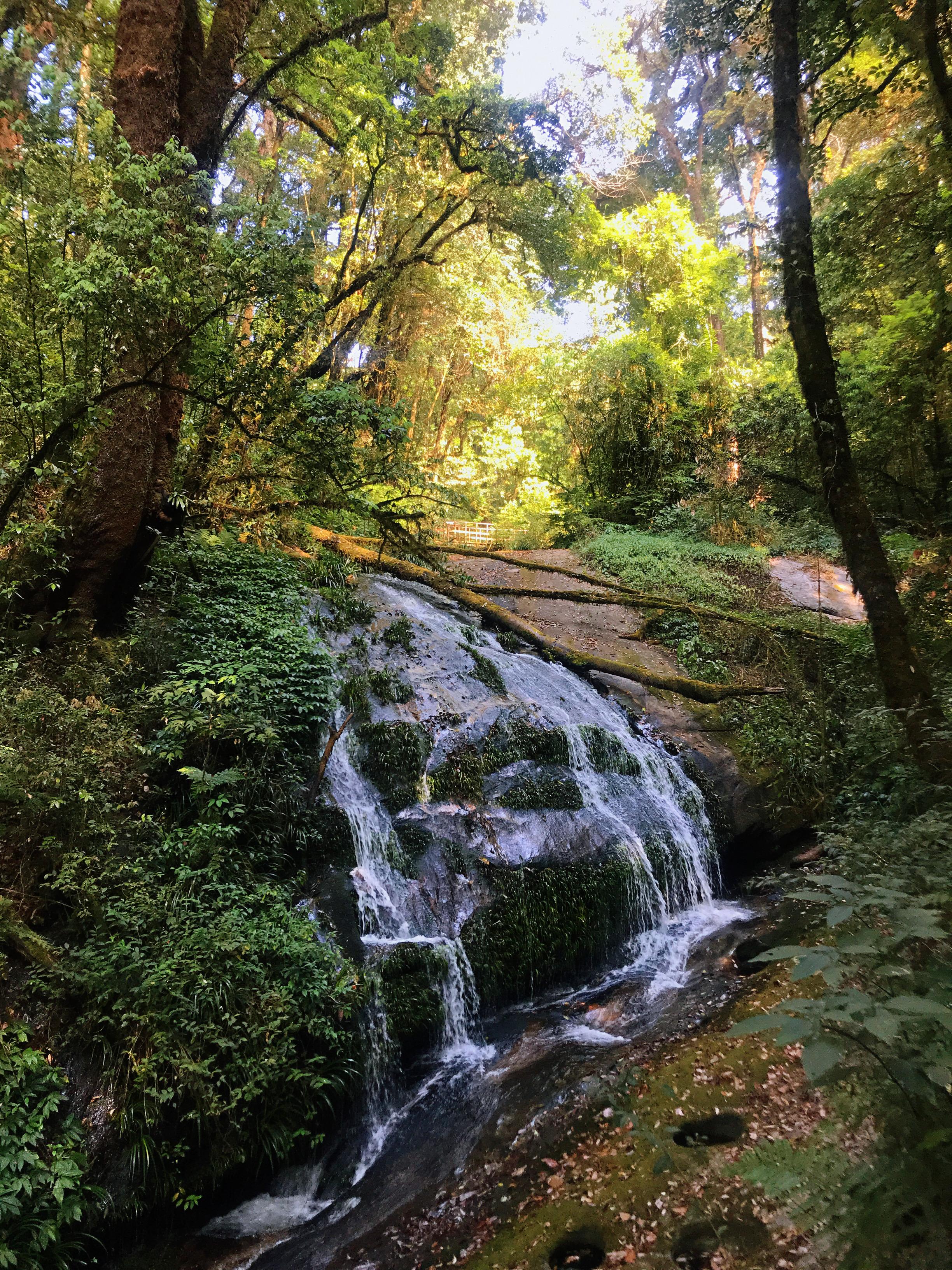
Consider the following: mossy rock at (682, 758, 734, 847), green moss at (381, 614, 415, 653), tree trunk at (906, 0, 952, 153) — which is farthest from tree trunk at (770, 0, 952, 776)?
green moss at (381, 614, 415, 653)

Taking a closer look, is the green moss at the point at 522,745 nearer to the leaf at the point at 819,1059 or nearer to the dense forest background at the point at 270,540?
the dense forest background at the point at 270,540

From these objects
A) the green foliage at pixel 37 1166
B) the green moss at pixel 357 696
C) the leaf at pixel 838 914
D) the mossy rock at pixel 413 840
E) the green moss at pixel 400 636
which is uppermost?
the green moss at pixel 400 636

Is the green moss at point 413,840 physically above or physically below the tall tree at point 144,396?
below

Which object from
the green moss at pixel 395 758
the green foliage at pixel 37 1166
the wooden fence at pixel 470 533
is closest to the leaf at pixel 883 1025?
the green foliage at pixel 37 1166

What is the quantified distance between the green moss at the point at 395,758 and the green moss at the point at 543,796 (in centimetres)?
96

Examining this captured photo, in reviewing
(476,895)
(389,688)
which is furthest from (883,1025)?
(389,688)

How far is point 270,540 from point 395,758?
3.73 meters

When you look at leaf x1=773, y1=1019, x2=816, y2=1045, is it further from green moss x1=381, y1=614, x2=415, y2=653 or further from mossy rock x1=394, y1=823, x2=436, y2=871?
green moss x1=381, y1=614, x2=415, y2=653

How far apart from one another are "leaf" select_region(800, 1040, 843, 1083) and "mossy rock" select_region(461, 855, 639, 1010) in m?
4.11

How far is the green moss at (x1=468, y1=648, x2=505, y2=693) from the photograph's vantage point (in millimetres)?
8078

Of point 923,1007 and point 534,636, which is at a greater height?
point 534,636

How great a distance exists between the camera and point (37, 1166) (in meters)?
3.20

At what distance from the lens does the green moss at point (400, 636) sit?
8.26 meters

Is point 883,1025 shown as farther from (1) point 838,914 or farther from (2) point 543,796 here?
(2) point 543,796
